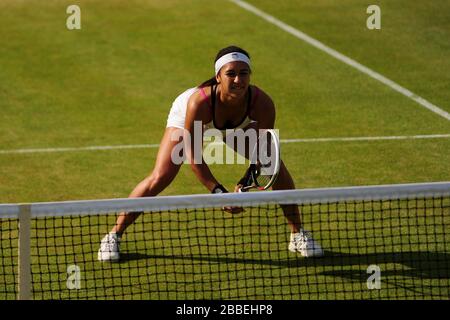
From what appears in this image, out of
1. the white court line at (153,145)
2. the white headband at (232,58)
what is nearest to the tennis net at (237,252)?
the white headband at (232,58)

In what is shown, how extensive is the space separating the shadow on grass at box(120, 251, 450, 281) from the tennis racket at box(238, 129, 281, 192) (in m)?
0.94

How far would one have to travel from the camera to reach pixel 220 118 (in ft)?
38.7

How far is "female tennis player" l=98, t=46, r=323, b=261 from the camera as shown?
1139 cm

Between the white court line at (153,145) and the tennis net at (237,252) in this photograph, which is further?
the white court line at (153,145)

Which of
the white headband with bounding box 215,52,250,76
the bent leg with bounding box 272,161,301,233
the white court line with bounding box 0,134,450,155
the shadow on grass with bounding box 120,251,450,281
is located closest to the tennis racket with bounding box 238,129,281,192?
the bent leg with bounding box 272,161,301,233

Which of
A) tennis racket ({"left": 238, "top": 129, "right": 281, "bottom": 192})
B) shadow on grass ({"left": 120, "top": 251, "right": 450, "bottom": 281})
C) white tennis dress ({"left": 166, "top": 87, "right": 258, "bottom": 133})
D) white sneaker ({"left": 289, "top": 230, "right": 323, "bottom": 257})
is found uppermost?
white tennis dress ({"left": 166, "top": 87, "right": 258, "bottom": 133})

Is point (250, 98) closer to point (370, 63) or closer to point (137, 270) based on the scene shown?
point (137, 270)

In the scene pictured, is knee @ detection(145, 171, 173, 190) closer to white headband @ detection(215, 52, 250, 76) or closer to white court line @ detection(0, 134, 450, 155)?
white headband @ detection(215, 52, 250, 76)

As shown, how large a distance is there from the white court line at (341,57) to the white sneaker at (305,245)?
6.31 meters

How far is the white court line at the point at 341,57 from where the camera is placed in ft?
59.4

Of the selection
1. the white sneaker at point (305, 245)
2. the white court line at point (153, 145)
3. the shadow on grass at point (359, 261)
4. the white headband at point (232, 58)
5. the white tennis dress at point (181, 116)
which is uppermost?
the white headband at point (232, 58)

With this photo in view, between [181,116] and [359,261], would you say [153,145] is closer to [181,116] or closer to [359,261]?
[181,116]

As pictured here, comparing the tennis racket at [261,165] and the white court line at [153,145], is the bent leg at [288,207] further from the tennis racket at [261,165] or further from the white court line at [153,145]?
the white court line at [153,145]

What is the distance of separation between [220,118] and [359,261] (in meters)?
2.19
